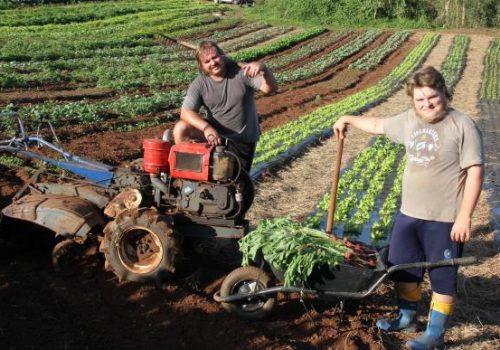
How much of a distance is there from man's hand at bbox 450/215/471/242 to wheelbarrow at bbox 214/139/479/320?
5.6 inches

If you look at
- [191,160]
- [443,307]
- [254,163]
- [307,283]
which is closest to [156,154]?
[191,160]

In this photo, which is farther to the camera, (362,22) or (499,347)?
(362,22)

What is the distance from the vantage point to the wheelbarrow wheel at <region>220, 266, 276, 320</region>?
13.3 ft

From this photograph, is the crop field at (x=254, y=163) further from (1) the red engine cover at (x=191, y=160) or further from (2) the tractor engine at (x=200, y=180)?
(1) the red engine cover at (x=191, y=160)

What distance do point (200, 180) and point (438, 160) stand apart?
5.81 feet

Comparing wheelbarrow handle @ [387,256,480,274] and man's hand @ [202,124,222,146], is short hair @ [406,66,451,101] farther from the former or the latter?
man's hand @ [202,124,222,146]

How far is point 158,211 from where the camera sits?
15.0 ft

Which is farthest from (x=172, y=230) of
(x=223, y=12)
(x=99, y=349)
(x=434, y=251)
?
(x=223, y=12)

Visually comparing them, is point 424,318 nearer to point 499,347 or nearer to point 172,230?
point 499,347

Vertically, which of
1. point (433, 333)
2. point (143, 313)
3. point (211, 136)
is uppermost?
point (211, 136)

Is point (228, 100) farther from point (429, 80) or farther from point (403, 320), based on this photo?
point (403, 320)

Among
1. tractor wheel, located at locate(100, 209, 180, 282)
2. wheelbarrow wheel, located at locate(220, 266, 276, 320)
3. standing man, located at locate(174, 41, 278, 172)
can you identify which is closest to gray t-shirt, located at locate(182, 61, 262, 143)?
standing man, located at locate(174, 41, 278, 172)

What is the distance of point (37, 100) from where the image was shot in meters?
11.9

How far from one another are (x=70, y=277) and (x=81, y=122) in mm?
6299
